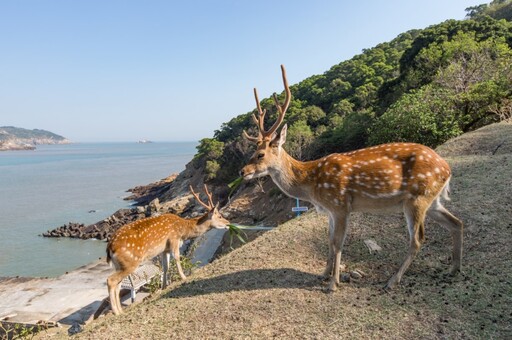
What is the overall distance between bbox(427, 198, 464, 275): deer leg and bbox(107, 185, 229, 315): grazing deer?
16.8ft

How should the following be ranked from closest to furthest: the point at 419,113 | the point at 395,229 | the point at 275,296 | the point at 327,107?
the point at 275,296
the point at 395,229
the point at 419,113
the point at 327,107

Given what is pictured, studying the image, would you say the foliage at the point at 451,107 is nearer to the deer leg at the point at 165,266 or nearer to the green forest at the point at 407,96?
the green forest at the point at 407,96

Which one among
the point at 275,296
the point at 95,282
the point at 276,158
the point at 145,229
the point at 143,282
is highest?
the point at 276,158

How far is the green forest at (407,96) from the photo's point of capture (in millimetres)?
18156

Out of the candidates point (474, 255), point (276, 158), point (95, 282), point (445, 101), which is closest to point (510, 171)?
point (474, 255)

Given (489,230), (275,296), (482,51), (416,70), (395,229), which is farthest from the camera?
(416,70)

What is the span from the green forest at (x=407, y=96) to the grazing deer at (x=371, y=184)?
520 inches

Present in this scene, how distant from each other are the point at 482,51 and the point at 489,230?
2181 cm

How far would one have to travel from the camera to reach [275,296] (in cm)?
557

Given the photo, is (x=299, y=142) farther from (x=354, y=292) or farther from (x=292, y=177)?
(x=354, y=292)

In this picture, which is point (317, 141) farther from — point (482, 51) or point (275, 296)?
point (275, 296)

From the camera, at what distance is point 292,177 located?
241 inches

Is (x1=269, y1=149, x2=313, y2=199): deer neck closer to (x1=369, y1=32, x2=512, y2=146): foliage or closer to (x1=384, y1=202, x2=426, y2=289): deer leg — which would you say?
(x1=384, y1=202, x2=426, y2=289): deer leg

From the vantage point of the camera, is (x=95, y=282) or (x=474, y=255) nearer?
(x=474, y=255)
